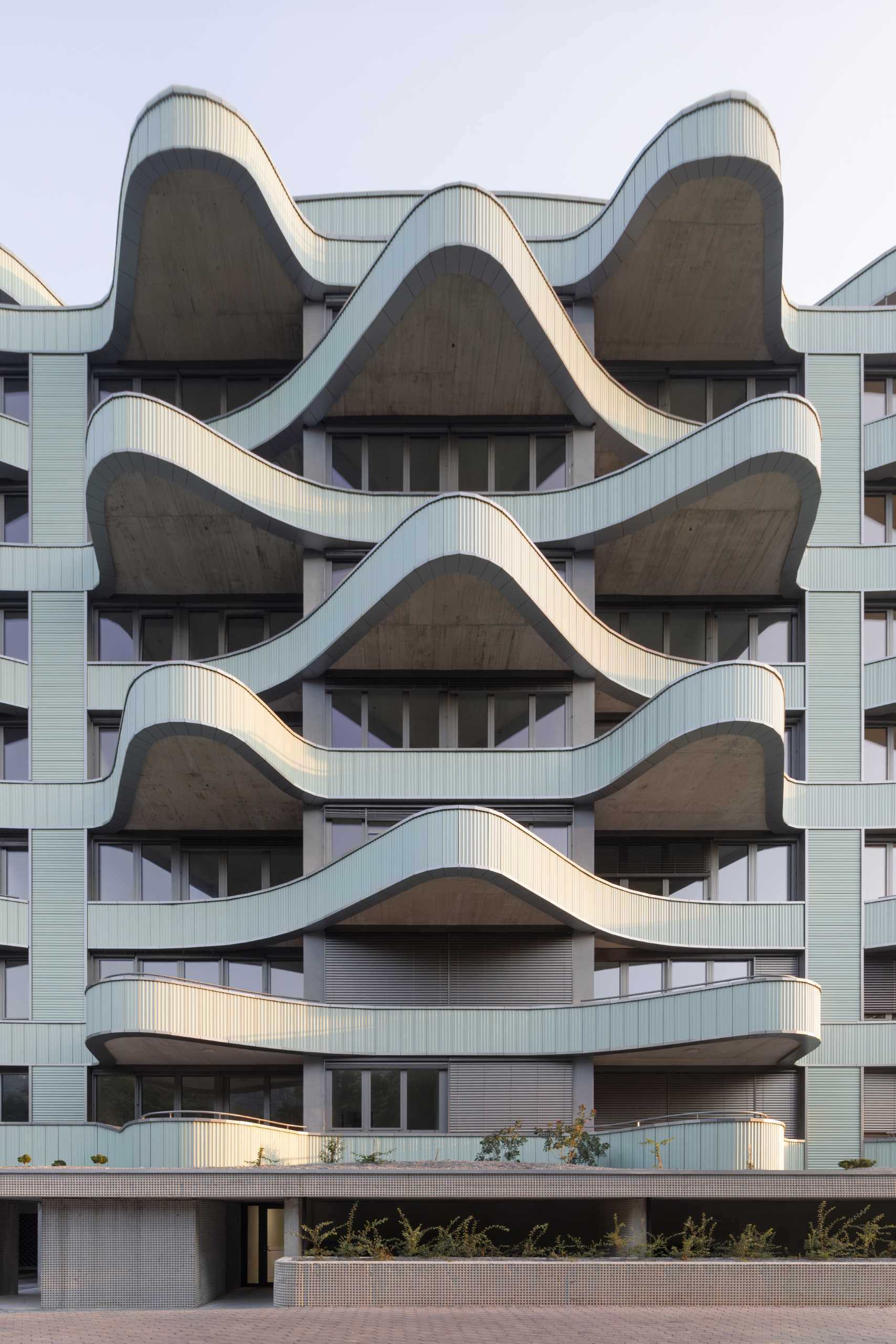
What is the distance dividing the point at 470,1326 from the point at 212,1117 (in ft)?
45.3

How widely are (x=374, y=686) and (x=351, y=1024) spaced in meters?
7.82

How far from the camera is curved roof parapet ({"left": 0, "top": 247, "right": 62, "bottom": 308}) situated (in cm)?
3181

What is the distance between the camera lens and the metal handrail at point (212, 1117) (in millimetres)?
21766

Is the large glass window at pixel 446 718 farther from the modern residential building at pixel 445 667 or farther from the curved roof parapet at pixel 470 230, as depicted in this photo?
the curved roof parapet at pixel 470 230

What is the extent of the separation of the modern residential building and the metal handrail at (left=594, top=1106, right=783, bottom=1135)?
0.93 feet

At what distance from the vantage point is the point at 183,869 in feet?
97.7

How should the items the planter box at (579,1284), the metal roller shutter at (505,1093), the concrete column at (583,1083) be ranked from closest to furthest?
the planter box at (579,1284) < the concrete column at (583,1083) < the metal roller shutter at (505,1093)

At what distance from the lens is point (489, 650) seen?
28.9 metres

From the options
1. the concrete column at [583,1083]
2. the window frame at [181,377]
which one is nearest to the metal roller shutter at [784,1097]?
the concrete column at [583,1083]

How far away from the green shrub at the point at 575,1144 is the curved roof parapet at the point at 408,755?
23.5 ft

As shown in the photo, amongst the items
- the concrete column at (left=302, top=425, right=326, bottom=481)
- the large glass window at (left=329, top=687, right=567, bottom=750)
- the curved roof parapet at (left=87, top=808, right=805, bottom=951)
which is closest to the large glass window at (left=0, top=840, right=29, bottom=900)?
the curved roof parapet at (left=87, top=808, right=805, bottom=951)

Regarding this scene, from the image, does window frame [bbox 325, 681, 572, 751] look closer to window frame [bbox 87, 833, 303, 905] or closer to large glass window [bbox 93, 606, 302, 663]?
large glass window [bbox 93, 606, 302, 663]

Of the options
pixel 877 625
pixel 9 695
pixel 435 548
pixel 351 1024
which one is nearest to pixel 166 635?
pixel 9 695

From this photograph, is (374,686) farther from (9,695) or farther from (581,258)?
(581,258)
